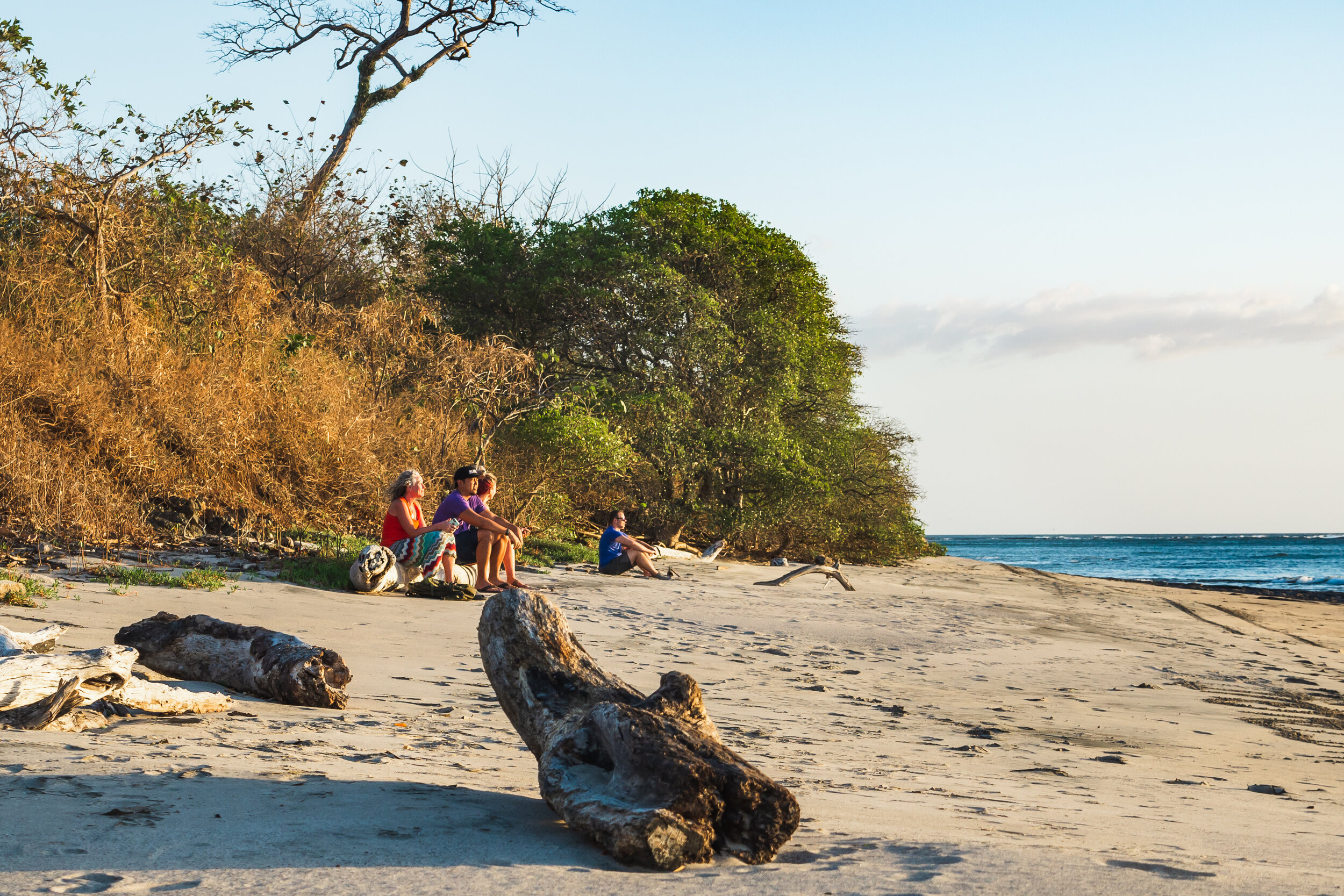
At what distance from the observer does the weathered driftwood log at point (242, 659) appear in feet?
14.8

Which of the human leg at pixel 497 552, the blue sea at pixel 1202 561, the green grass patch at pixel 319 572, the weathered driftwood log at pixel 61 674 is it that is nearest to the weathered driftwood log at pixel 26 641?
the weathered driftwood log at pixel 61 674

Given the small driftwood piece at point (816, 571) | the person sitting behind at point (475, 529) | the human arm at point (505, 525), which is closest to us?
the person sitting behind at point (475, 529)

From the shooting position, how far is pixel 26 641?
4125mm

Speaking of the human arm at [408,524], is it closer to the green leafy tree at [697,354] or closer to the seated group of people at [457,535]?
the seated group of people at [457,535]

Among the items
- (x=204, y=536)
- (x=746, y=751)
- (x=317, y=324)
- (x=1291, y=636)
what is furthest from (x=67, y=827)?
(x=1291, y=636)

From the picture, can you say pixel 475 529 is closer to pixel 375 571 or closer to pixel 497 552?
pixel 497 552

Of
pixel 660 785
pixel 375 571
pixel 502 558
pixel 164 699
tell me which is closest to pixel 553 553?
pixel 502 558

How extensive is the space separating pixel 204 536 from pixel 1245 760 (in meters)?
9.75

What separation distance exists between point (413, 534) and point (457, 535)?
2.71 ft

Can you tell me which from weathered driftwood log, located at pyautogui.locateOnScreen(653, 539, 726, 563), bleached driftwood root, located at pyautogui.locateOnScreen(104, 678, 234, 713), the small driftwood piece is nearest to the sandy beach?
bleached driftwood root, located at pyautogui.locateOnScreen(104, 678, 234, 713)

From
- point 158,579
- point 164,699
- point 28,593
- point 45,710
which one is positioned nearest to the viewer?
point 45,710

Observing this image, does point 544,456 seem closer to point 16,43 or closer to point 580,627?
point 580,627

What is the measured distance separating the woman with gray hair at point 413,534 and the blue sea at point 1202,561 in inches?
1137

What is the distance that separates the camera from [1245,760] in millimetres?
5289
